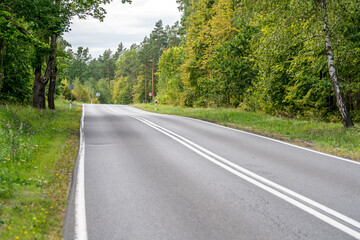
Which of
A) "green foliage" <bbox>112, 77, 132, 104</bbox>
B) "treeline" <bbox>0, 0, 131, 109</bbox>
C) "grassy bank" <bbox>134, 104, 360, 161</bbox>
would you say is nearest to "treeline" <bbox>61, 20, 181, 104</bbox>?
"green foliage" <bbox>112, 77, 132, 104</bbox>

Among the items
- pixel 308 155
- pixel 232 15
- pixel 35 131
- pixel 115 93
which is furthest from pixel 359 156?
pixel 115 93

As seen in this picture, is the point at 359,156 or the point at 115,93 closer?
the point at 359,156

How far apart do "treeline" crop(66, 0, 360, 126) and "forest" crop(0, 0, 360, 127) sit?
0.05 meters

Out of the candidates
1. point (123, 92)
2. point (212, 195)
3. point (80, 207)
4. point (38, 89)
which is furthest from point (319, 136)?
point (123, 92)

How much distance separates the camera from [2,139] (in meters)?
8.58

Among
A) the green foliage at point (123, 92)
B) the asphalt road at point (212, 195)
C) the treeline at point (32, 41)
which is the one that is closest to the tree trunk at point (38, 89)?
the treeline at point (32, 41)

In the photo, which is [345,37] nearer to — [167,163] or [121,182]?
[167,163]

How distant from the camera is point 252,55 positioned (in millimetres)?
24094

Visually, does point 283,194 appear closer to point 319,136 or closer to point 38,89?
point 319,136

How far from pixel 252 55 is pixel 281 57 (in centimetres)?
648

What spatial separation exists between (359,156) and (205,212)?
241 inches

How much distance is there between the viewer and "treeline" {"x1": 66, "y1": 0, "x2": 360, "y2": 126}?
1304cm

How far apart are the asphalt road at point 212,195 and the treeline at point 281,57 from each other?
6.36 m

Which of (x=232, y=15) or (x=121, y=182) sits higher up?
(x=232, y=15)
